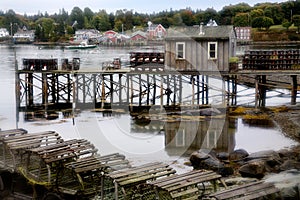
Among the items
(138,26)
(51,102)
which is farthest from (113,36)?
(51,102)

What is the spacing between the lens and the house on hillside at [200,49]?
38625 mm

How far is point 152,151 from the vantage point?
2828cm

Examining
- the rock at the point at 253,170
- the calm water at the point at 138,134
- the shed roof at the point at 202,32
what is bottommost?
the calm water at the point at 138,134

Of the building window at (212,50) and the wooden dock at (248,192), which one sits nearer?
the wooden dock at (248,192)

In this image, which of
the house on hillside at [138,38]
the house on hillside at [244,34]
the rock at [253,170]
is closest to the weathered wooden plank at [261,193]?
the rock at [253,170]

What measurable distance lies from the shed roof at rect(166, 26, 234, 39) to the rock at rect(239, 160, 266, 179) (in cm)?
1772

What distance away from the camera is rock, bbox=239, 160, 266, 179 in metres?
21.6

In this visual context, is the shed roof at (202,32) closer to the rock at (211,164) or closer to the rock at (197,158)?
the rock at (197,158)

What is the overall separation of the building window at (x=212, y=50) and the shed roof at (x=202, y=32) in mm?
546

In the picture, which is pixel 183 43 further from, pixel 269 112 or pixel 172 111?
pixel 269 112

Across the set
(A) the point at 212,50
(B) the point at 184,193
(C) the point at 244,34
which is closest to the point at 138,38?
(C) the point at 244,34

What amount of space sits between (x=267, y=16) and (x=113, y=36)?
65.7m

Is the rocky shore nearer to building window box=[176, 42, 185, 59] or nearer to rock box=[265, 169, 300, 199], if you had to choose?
rock box=[265, 169, 300, 199]

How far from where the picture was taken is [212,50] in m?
38.8
